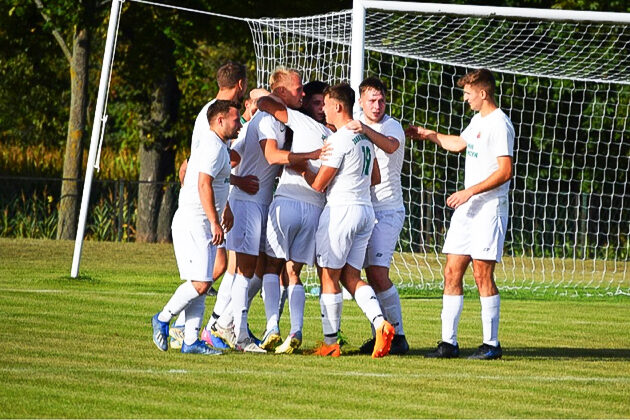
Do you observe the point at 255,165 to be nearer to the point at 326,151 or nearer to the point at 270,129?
the point at 270,129

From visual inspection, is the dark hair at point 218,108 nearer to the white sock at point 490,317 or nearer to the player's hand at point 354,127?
the player's hand at point 354,127

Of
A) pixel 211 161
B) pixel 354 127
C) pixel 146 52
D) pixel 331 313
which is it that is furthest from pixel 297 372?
pixel 146 52

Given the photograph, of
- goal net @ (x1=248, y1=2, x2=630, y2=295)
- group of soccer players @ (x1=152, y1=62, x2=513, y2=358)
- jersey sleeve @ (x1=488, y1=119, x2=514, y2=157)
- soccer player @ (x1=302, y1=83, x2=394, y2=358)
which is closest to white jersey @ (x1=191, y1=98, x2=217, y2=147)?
group of soccer players @ (x1=152, y1=62, x2=513, y2=358)

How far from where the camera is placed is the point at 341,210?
10.0 meters

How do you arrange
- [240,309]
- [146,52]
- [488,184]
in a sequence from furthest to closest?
[146,52]
[240,309]
[488,184]

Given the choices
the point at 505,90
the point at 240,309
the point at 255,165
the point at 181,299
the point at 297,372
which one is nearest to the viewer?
the point at 297,372

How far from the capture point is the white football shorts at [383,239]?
417 inches

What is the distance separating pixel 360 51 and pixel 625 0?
623 inches

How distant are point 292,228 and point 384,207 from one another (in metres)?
0.98

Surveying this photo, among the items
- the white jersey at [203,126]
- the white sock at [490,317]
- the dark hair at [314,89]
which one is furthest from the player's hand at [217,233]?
the white sock at [490,317]

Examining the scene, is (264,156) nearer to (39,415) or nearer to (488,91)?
(488,91)

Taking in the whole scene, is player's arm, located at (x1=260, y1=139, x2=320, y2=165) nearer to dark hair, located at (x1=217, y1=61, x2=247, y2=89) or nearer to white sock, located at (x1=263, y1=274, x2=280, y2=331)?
dark hair, located at (x1=217, y1=61, x2=247, y2=89)

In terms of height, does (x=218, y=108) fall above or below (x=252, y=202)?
above

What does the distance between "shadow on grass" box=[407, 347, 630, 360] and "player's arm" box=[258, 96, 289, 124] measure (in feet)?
7.18
